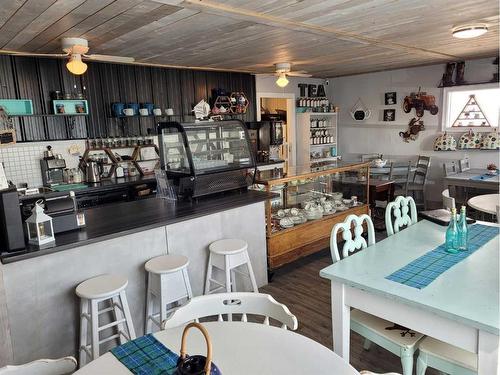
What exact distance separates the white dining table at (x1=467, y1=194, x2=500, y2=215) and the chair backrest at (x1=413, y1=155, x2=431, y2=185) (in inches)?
85.0

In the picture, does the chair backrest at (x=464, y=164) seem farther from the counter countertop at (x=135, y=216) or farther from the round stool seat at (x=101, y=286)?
the round stool seat at (x=101, y=286)

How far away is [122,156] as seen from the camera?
4.92 metres

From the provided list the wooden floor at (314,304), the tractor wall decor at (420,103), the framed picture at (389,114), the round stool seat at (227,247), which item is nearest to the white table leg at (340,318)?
the wooden floor at (314,304)

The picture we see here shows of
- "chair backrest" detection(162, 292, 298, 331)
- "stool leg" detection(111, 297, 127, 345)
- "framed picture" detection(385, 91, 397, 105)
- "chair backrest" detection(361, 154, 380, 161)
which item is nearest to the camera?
"chair backrest" detection(162, 292, 298, 331)

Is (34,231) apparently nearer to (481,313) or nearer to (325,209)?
(481,313)

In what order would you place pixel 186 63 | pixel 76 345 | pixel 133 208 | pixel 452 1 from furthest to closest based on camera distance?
pixel 186 63
pixel 133 208
pixel 452 1
pixel 76 345

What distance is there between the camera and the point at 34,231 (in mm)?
2127

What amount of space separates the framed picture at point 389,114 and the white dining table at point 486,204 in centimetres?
313

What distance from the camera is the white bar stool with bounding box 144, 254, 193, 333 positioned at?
239 cm

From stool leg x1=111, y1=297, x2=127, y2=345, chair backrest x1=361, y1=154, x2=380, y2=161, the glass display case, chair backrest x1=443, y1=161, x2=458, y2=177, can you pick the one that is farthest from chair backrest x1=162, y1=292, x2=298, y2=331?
chair backrest x1=361, y1=154, x2=380, y2=161

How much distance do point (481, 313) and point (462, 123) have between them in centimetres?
539

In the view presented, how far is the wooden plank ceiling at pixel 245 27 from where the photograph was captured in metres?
2.54

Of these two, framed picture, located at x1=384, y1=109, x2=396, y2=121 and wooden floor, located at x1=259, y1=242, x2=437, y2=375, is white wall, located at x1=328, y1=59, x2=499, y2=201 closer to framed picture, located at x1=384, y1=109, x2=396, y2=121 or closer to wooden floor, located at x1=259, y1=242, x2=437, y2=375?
framed picture, located at x1=384, y1=109, x2=396, y2=121

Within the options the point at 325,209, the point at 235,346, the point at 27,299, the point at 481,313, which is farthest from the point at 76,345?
the point at 325,209
